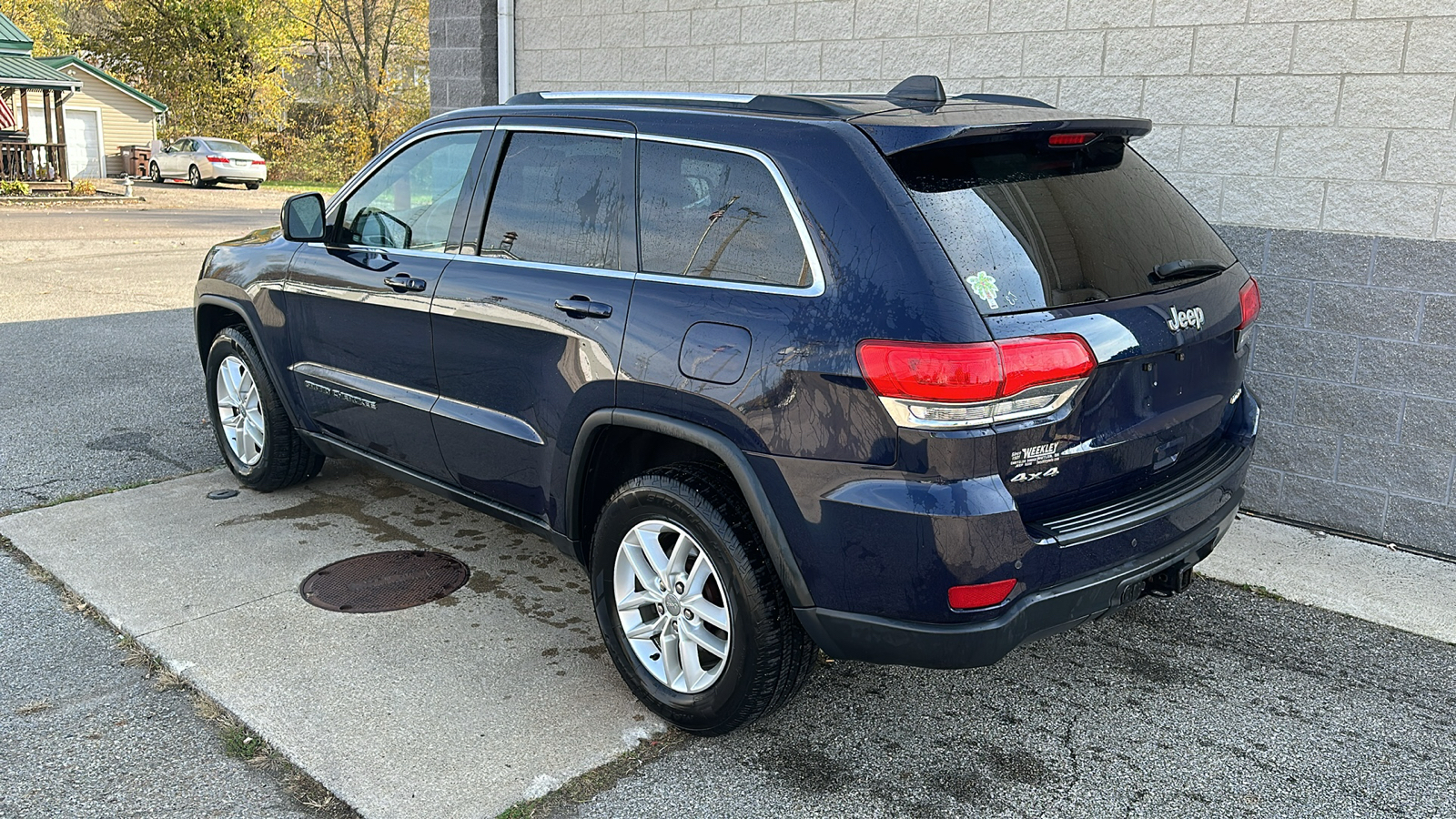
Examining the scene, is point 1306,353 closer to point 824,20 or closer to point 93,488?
point 824,20

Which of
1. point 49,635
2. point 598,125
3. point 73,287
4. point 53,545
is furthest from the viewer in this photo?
point 73,287

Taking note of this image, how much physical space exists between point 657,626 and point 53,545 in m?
2.88

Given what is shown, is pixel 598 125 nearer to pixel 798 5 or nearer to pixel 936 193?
pixel 936 193

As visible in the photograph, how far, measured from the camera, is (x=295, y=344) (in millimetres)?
4977

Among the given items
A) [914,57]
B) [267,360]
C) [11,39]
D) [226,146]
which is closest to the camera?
[267,360]

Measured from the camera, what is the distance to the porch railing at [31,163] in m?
30.6

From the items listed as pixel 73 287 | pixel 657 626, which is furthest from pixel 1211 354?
pixel 73 287

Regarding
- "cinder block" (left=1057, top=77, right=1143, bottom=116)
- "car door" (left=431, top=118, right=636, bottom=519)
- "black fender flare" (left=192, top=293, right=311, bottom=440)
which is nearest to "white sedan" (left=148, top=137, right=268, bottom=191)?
"black fender flare" (left=192, top=293, right=311, bottom=440)

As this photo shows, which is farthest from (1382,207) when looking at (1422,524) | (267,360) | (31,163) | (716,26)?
(31,163)

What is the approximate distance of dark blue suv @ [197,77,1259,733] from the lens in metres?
2.84

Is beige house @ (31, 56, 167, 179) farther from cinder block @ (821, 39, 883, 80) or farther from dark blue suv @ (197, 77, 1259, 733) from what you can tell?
dark blue suv @ (197, 77, 1259, 733)

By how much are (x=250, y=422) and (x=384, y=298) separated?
156cm

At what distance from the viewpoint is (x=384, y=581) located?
14.9ft

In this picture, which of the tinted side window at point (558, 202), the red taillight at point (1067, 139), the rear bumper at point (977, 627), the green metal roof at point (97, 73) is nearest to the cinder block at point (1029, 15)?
the red taillight at point (1067, 139)
